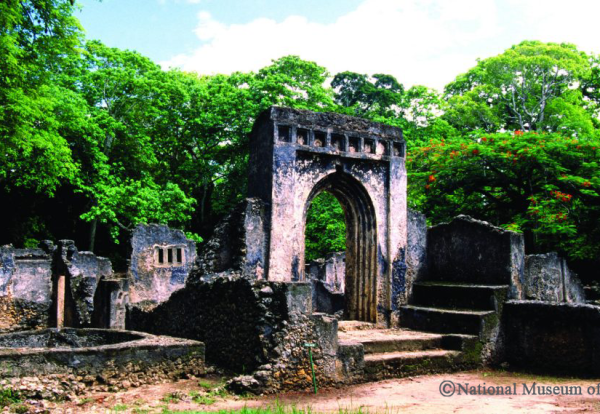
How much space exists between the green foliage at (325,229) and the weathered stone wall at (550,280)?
30.3 ft

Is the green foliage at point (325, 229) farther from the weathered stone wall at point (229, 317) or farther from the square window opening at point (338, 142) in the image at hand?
the weathered stone wall at point (229, 317)

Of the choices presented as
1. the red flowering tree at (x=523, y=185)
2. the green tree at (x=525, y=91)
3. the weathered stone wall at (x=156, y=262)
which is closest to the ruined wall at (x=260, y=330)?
the weathered stone wall at (x=156, y=262)

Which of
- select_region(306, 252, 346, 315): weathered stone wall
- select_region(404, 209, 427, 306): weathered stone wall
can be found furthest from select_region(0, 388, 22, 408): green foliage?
select_region(306, 252, 346, 315): weathered stone wall

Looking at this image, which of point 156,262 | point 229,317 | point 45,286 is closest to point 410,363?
point 229,317

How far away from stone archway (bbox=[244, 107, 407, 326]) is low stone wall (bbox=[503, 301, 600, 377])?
2.57 meters

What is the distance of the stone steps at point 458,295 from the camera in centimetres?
991

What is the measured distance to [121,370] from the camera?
7.30 metres

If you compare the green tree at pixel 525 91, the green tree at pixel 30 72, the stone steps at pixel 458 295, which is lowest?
the stone steps at pixel 458 295

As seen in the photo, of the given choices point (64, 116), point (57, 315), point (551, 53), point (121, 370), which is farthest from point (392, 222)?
point (551, 53)

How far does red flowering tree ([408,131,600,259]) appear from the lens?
47.8 feet

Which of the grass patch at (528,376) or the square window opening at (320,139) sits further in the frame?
the square window opening at (320,139)

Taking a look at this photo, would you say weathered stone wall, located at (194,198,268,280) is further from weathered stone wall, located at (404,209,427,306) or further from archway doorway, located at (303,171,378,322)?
weathered stone wall, located at (404,209,427,306)

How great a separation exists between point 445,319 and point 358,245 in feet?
8.67

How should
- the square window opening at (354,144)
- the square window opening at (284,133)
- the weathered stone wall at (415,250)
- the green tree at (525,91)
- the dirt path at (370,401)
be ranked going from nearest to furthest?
1. the dirt path at (370,401)
2. the square window opening at (284,133)
3. the square window opening at (354,144)
4. the weathered stone wall at (415,250)
5. the green tree at (525,91)
